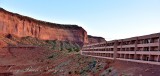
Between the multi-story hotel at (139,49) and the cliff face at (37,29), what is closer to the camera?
the multi-story hotel at (139,49)

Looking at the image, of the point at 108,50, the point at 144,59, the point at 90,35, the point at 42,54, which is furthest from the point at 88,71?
the point at 90,35

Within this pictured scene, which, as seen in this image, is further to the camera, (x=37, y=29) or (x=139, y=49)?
(x=37, y=29)

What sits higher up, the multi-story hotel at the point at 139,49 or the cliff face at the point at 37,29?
the cliff face at the point at 37,29

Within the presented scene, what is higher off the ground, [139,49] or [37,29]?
[37,29]

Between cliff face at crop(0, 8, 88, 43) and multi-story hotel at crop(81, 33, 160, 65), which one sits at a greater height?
cliff face at crop(0, 8, 88, 43)

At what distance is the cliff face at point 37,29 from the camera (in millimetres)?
109838

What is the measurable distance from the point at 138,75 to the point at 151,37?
372cm

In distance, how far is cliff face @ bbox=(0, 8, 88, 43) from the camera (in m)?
110

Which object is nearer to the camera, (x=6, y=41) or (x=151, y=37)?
(x=151, y=37)

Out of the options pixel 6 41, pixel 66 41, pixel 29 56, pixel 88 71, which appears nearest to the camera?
pixel 88 71

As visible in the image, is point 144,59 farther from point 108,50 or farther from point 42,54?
point 42,54

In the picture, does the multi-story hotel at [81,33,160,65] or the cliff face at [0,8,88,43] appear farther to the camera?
the cliff face at [0,8,88,43]

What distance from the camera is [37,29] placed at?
438ft

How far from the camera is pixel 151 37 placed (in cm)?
2106
